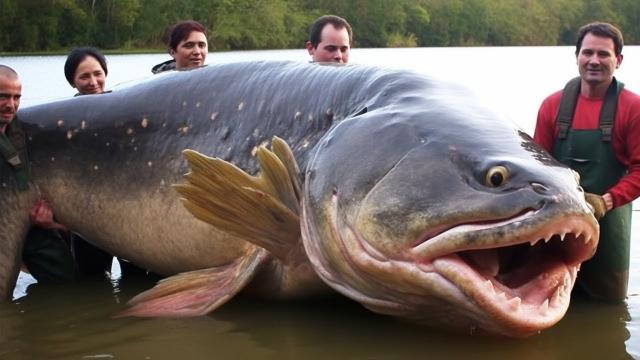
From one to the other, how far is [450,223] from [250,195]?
3.71 feet

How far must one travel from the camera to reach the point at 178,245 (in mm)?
5273

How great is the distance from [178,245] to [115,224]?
1.75 ft

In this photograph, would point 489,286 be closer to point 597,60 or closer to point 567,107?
point 567,107

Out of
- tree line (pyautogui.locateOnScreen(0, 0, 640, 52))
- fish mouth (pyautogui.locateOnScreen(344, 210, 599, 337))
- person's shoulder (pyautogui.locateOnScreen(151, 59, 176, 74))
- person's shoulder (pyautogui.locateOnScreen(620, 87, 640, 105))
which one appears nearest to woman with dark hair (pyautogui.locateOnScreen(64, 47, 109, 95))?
person's shoulder (pyautogui.locateOnScreen(151, 59, 176, 74))

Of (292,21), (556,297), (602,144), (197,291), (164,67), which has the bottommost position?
(292,21)

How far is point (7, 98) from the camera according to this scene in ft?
18.3

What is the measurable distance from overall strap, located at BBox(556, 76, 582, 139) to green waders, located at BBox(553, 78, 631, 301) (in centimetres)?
2

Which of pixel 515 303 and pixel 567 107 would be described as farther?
pixel 567 107

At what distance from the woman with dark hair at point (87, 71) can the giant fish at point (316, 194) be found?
3.87 feet

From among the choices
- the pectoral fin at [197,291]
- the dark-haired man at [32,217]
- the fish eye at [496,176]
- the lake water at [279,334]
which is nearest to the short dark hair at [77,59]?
the dark-haired man at [32,217]

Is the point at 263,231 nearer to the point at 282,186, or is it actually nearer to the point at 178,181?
the point at 282,186

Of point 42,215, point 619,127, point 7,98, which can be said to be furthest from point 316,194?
point 7,98

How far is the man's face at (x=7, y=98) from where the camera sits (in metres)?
5.57

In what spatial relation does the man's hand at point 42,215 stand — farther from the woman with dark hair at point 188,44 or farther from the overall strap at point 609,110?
the overall strap at point 609,110
